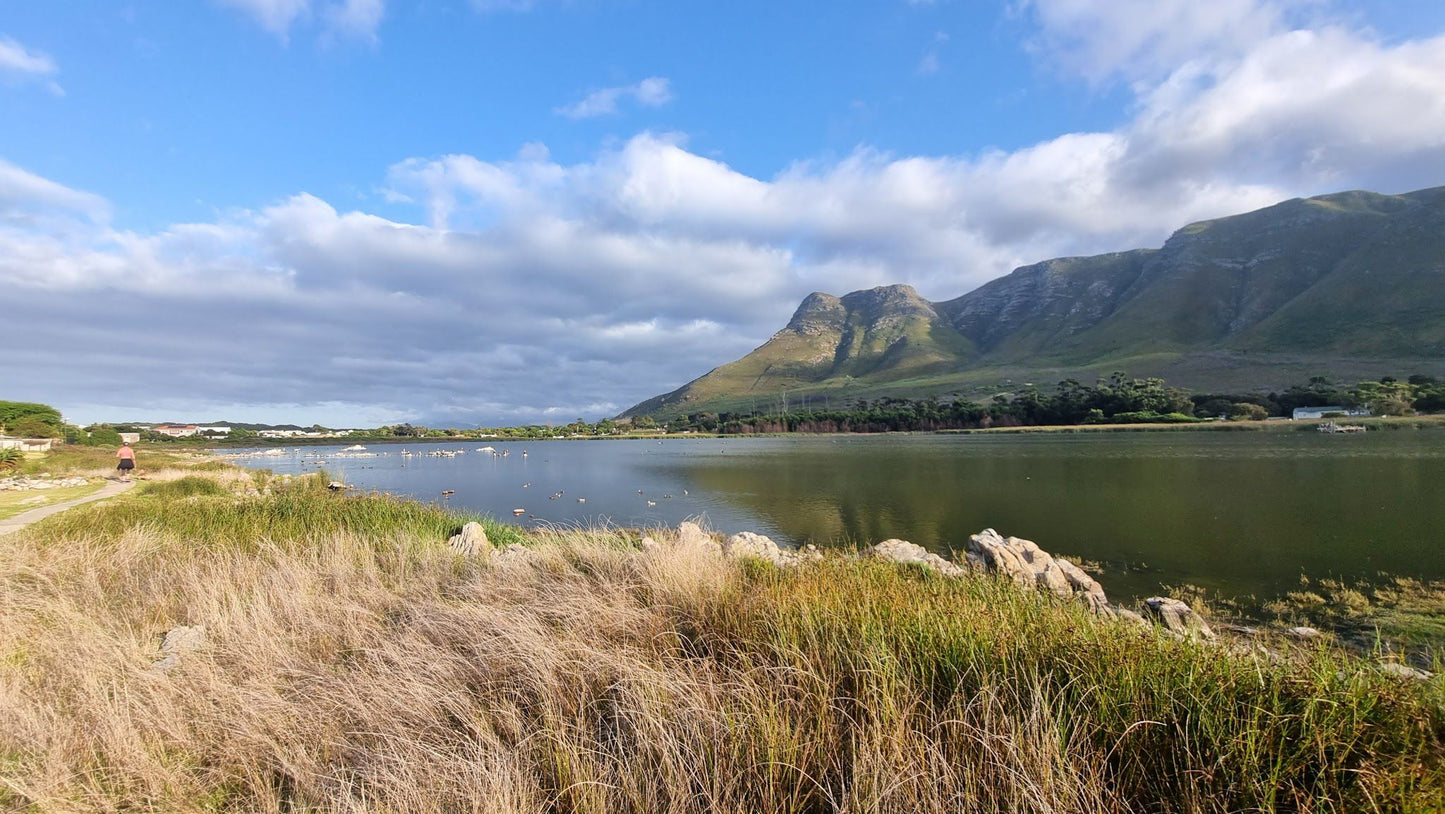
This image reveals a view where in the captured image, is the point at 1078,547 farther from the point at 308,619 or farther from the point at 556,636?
the point at 308,619

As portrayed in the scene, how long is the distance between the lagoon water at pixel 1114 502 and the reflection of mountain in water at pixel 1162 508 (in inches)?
3.1

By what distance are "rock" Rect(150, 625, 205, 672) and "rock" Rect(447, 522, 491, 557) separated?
3101 millimetres

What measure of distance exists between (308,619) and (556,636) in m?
2.92

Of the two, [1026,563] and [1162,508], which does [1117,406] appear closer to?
[1162,508]

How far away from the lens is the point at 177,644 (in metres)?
5.18

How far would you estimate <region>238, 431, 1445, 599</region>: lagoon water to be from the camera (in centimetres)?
1393

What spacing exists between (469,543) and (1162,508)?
22798 millimetres

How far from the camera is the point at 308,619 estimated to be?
219 inches

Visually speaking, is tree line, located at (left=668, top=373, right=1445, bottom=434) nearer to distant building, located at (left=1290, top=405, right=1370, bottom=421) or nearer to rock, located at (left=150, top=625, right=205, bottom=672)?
distant building, located at (left=1290, top=405, right=1370, bottom=421)

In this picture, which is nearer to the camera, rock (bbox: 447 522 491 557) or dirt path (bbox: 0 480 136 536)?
rock (bbox: 447 522 491 557)

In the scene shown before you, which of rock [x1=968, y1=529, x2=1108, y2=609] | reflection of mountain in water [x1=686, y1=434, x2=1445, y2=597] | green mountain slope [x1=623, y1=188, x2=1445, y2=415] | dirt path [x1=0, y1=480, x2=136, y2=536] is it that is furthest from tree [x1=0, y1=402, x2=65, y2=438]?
green mountain slope [x1=623, y1=188, x2=1445, y2=415]

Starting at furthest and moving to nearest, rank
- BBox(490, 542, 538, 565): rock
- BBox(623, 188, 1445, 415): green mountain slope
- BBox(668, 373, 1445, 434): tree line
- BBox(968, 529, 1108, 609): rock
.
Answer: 1. BBox(623, 188, 1445, 415): green mountain slope
2. BBox(668, 373, 1445, 434): tree line
3. BBox(968, 529, 1108, 609): rock
4. BBox(490, 542, 538, 565): rock

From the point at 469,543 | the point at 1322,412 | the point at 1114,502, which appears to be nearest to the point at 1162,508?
the point at 1114,502

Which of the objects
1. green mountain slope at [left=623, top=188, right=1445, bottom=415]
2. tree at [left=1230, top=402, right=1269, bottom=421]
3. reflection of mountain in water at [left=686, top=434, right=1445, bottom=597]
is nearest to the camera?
reflection of mountain in water at [left=686, top=434, right=1445, bottom=597]
